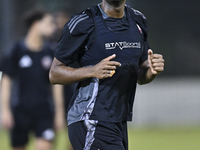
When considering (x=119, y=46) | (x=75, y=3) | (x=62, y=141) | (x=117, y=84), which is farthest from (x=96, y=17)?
(x=75, y=3)

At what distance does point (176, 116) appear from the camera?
11.1 m

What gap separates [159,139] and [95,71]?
613cm

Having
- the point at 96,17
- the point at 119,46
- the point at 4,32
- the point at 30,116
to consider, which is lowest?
the point at 30,116

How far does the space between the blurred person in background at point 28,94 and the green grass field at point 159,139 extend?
1.74 m

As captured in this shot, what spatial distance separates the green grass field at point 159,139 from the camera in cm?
853

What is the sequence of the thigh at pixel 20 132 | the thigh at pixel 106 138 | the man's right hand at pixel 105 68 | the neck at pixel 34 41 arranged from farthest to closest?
the neck at pixel 34 41, the thigh at pixel 20 132, the thigh at pixel 106 138, the man's right hand at pixel 105 68

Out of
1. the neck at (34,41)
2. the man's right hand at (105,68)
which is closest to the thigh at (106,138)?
the man's right hand at (105,68)

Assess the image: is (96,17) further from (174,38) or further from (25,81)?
(174,38)

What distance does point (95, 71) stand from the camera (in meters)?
3.57

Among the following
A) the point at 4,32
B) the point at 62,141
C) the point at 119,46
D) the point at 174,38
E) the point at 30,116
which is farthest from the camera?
the point at 174,38

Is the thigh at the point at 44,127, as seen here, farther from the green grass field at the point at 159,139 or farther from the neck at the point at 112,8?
the neck at the point at 112,8

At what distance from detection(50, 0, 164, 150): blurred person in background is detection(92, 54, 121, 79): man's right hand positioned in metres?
0.01

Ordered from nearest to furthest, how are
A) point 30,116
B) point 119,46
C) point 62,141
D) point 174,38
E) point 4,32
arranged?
point 119,46
point 30,116
point 62,141
point 4,32
point 174,38

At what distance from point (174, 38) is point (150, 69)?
808 centimetres
